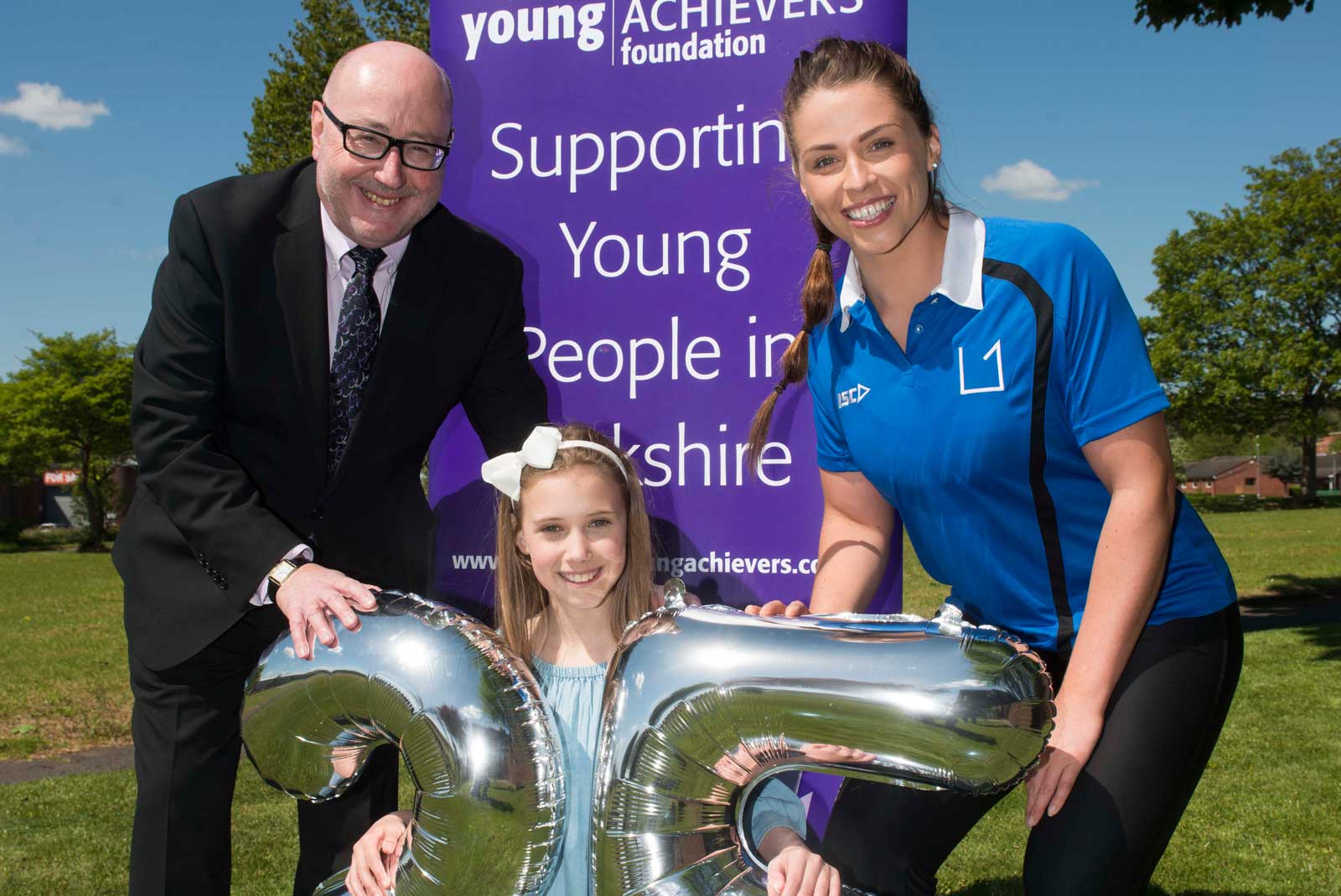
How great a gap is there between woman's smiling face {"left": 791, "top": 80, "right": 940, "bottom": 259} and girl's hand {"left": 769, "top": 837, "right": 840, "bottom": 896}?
107 cm

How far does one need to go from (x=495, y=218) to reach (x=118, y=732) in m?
5.58

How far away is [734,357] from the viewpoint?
9.45 feet

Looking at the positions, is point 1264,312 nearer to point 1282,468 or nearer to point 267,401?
point 1282,468

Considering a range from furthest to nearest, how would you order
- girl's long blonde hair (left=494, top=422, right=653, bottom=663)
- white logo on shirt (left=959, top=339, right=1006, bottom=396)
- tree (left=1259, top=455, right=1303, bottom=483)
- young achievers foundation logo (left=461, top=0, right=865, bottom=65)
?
1. tree (left=1259, top=455, right=1303, bottom=483)
2. young achievers foundation logo (left=461, top=0, right=865, bottom=65)
3. girl's long blonde hair (left=494, top=422, right=653, bottom=663)
4. white logo on shirt (left=959, top=339, right=1006, bottom=396)

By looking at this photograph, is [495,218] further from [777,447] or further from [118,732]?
[118,732]

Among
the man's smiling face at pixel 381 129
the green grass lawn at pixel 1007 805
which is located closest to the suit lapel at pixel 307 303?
the man's smiling face at pixel 381 129

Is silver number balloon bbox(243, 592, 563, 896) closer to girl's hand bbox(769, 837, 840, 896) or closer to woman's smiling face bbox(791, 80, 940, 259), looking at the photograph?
girl's hand bbox(769, 837, 840, 896)

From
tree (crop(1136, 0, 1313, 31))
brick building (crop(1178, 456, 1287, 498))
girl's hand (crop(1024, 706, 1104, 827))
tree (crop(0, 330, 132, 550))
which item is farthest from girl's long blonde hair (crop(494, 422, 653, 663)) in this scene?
brick building (crop(1178, 456, 1287, 498))

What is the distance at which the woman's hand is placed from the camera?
188 centimetres

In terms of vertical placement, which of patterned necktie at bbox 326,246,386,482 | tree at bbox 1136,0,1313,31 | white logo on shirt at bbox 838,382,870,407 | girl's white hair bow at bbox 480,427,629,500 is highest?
tree at bbox 1136,0,1313,31

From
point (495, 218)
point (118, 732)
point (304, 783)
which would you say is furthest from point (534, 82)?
point (118, 732)

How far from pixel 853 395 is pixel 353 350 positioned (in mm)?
1095

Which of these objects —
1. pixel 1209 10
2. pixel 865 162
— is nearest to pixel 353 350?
pixel 865 162

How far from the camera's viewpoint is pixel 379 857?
1.92m
